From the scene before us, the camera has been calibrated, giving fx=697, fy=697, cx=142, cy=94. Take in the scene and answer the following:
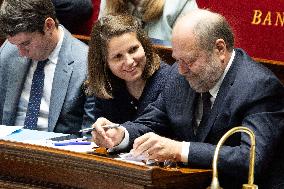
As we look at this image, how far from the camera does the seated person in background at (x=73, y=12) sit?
3393 mm

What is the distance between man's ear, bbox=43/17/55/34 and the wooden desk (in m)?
0.88

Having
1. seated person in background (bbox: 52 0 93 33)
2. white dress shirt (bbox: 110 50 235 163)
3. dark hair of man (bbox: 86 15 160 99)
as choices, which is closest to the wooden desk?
white dress shirt (bbox: 110 50 235 163)

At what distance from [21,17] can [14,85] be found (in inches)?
12.1

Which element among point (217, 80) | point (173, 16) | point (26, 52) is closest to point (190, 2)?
point (173, 16)

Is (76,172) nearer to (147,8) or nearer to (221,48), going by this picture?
(221,48)

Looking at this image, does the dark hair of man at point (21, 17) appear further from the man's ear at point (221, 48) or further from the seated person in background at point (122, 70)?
the man's ear at point (221, 48)

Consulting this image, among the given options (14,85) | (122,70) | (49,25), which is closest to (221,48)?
(122,70)

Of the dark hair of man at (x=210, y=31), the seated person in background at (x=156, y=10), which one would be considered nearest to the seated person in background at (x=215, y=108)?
the dark hair of man at (x=210, y=31)

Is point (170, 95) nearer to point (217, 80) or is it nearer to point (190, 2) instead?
point (217, 80)

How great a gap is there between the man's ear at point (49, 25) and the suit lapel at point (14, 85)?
0.17 m

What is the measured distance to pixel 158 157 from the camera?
2.02m

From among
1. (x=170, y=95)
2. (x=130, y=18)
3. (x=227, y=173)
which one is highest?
(x=130, y=18)

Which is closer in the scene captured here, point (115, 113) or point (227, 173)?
point (227, 173)

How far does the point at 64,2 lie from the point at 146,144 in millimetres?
1558
